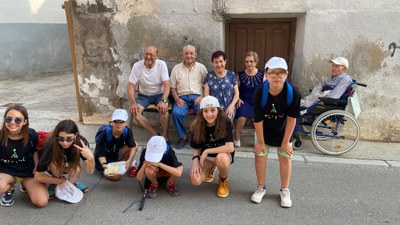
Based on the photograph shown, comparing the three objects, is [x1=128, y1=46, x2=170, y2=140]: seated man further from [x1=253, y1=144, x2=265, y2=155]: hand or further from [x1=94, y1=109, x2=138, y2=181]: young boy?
[x1=253, y1=144, x2=265, y2=155]: hand

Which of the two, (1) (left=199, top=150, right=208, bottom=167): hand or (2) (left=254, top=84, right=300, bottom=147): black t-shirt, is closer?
(2) (left=254, top=84, right=300, bottom=147): black t-shirt

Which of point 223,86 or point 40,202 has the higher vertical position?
point 223,86

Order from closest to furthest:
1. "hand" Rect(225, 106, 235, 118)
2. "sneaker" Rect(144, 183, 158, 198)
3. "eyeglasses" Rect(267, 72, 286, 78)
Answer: "eyeglasses" Rect(267, 72, 286, 78) → "sneaker" Rect(144, 183, 158, 198) → "hand" Rect(225, 106, 235, 118)

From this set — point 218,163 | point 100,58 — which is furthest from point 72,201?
point 100,58

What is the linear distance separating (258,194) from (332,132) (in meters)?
1.76

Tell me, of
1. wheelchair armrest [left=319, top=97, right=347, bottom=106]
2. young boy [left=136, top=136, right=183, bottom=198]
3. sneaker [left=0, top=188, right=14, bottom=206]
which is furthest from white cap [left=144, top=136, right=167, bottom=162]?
wheelchair armrest [left=319, top=97, right=347, bottom=106]

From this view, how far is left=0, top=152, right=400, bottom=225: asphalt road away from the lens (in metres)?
2.94

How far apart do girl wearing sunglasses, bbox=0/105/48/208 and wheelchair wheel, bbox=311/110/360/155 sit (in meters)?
3.23

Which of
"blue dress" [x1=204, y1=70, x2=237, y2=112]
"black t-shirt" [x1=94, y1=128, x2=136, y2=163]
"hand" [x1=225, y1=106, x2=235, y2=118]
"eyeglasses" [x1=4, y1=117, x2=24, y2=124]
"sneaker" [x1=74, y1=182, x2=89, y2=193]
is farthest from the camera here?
"blue dress" [x1=204, y1=70, x2=237, y2=112]

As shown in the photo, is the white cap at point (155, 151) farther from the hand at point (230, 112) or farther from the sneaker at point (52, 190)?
the hand at point (230, 112)

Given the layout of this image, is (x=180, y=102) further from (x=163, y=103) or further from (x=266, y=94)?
(x=266, y=94)

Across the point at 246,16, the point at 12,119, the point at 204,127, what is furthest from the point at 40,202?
the point at 246,16

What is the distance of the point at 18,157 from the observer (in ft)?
10.1

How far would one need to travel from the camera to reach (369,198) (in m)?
3.32
